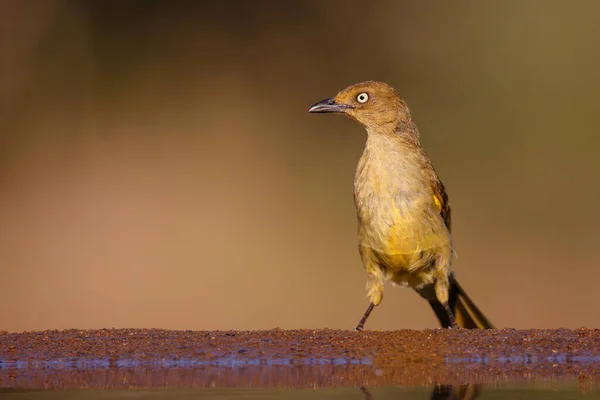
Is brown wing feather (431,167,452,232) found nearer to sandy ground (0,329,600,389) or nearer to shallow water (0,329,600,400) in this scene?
shallow water (0,329,600,400)

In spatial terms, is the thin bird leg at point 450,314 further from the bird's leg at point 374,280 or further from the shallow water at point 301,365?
the shallow water at point 301,365

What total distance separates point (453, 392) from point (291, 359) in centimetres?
92

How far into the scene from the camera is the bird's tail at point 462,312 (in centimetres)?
712

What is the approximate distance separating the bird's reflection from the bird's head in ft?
10.3

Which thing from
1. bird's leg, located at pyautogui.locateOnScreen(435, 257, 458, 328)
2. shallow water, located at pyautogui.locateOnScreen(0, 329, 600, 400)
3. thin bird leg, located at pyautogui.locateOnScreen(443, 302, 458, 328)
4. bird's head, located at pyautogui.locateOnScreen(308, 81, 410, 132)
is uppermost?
bird's head, located at pyautogui.locateOnScreen(308, 81, 410, 132)

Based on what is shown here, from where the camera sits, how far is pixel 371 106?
7.25 m

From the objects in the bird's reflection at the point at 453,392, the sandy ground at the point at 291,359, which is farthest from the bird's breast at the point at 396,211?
the bird's reflection at the point at 453,392

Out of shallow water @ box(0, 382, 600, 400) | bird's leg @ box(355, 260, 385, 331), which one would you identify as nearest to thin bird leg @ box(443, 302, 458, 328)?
bird's leg @ box(355, 260, 385, 331)

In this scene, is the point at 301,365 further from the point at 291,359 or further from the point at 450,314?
the point at 450,314

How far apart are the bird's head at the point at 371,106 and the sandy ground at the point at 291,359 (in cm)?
217

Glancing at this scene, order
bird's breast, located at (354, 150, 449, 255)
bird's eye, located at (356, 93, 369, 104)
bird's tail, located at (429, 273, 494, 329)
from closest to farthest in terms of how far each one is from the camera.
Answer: bird's breast, located at (354, 150, 449, 255), bird's tail, located at (429, 273, 494, 329), bird's eye, located at (356, 93, 369, 104)

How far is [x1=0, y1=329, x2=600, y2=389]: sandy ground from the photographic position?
4.40 meters

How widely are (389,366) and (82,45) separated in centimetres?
949

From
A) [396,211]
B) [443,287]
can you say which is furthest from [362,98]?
[443,287]
